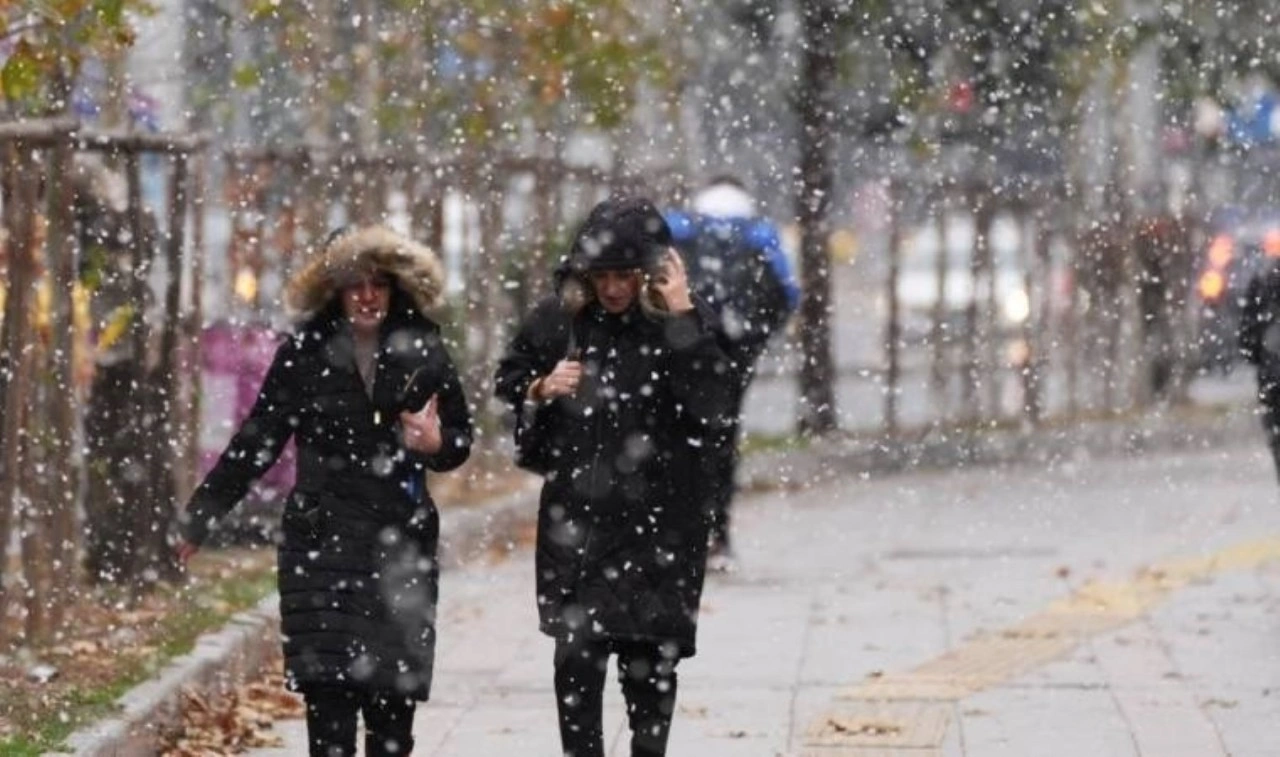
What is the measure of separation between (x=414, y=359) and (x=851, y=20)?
14992 mm

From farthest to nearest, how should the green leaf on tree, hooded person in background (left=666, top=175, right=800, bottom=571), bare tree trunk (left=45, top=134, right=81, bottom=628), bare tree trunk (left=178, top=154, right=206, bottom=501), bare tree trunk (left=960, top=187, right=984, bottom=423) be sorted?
bare tree trunk (left=960, top=187, right=984, bottom=423)
hooded person in background (left=666, top=175, right=800, bottom=571)
bare tree trunk (left=178, top=154, right=206, bottom=501)
bare tree trunk (left=45, top=134, right=81, bottom=628)
the green leaf on tree

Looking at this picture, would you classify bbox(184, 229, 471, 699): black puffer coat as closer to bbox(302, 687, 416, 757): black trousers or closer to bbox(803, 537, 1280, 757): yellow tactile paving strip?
bbox(302, 687, 416, 757): black trousers

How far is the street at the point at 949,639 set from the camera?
1053 cm

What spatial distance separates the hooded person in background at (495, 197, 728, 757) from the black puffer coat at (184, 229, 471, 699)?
31 centimetres

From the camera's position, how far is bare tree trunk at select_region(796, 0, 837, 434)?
23.4m

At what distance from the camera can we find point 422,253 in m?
8.86

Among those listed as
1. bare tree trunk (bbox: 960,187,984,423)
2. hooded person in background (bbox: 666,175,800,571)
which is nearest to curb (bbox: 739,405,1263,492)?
bare tree trunk (bbox: 960,187,984,423)

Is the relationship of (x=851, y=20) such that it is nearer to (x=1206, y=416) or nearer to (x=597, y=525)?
(x=1206, y=416)

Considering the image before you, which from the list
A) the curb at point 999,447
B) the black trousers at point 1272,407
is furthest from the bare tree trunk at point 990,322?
the black trousers at point 1272,407

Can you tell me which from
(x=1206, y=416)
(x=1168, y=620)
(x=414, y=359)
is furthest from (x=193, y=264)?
(x=1206, y=416)

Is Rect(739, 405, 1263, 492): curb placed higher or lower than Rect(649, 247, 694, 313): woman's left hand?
lower

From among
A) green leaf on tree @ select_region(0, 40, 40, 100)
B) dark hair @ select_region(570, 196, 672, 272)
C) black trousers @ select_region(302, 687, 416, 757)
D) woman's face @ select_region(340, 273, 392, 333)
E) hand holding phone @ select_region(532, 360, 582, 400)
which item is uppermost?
green leaf on tree @ select_region(0, 40, 40, 100)

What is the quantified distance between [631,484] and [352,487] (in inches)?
28.0

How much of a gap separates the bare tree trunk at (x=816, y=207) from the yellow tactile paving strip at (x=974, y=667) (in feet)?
25.3
